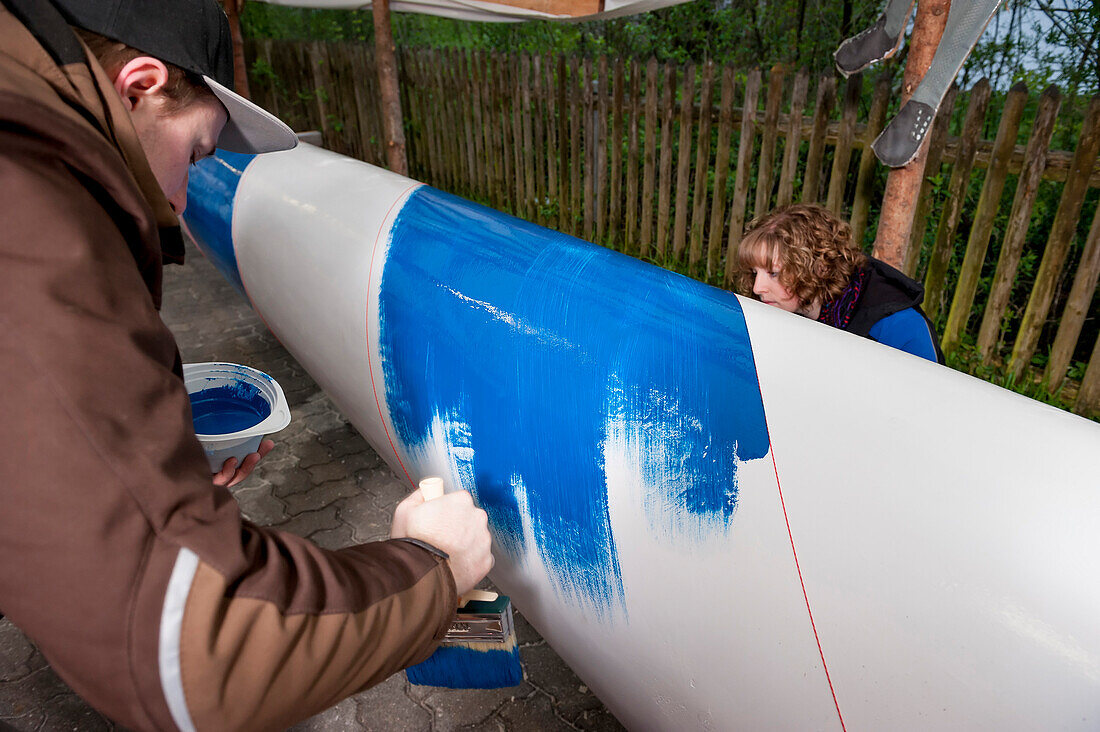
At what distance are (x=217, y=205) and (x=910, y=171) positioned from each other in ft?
10.6

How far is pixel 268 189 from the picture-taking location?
2.88 meters

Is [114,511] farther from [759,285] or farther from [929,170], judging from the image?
[929,170]

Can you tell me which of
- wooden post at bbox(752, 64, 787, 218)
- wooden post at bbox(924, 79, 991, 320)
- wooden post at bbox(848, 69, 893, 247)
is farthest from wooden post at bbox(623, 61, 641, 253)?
wooden post at bbox(924, 79, 991, 320)

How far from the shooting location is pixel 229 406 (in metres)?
2.00

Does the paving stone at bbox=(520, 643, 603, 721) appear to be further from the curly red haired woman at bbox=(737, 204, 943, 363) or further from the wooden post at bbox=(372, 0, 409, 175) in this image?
the wooden post at bbox=(372, 0, 409, 175)

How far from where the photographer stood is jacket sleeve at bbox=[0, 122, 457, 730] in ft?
2.00

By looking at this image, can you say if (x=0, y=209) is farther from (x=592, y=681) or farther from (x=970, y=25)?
(x=970, y=25)

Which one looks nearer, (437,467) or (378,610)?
(378,610)

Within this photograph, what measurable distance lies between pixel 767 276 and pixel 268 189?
7.08 ft

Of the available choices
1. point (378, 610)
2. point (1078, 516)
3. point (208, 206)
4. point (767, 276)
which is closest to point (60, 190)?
point (378, 610)

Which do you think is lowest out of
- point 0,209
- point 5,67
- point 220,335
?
point 220,335

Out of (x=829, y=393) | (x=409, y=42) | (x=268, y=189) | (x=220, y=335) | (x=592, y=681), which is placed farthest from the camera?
(x=409, y=42)

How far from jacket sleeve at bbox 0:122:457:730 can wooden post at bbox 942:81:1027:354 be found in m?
3.54

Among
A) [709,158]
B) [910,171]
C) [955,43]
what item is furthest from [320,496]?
[709,158]
